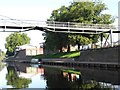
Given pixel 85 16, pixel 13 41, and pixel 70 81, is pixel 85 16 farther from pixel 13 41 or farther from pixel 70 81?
pixel 13 41

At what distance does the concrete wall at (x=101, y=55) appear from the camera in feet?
178

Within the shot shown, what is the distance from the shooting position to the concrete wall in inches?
2131

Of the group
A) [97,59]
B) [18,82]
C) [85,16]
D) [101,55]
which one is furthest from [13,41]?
[18,82]

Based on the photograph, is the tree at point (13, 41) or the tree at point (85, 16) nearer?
the tree at point (85, 16)

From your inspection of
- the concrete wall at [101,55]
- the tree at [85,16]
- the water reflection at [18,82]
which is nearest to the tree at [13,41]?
the tree at [85,16]

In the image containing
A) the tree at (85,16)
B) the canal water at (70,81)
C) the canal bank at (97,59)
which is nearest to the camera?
the canal water at (70,81)

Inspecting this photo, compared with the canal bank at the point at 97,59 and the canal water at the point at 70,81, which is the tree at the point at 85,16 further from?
the canal water at the point at 70,81

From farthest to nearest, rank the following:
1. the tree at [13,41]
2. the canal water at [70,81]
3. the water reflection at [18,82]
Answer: the tree at [13,41] → the water reflection at [18,82] → the canal water at [70,81]

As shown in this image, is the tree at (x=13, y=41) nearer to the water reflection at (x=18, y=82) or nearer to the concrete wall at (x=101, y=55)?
the concrete wall at (x=101, y=55)

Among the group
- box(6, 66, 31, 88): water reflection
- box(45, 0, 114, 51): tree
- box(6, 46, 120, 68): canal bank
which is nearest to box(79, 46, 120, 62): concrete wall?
box(6, 46, 120, 68): canal bank

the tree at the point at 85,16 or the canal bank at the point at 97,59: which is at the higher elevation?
the tree at the point at 85,16

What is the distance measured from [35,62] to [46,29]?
4740 centimetres

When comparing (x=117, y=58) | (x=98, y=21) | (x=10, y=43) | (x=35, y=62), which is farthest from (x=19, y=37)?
(x=117, y=58)

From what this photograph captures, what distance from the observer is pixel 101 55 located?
199 ft
